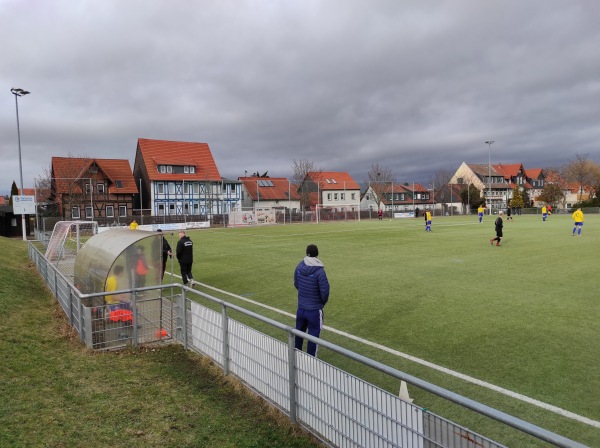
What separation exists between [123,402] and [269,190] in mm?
73647

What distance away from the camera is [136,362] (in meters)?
6.84

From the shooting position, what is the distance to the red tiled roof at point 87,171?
54622 millimetres

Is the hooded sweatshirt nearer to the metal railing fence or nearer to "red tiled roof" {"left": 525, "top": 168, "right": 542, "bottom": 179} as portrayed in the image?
the metal railing fence

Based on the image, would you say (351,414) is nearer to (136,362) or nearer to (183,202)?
(136,362)

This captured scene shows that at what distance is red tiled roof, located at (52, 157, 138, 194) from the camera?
54.6 meters

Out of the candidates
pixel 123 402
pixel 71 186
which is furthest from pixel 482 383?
pixel 71 186

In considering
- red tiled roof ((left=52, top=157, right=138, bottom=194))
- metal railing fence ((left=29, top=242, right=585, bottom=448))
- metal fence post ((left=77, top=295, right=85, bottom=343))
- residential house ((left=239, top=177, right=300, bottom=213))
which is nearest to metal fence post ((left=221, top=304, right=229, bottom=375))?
metal railing fence ((left=29, top=242, right=585, bottom=448))

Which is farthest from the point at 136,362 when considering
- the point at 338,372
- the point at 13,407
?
the point at 338,372

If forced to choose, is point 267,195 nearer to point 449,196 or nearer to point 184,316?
point 449,196

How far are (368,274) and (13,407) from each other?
11.1 metres

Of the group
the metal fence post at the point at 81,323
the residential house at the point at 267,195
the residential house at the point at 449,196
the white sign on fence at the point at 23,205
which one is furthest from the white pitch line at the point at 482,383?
the residential house at the point at 449,196

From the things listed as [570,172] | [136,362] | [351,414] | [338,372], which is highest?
[570,172]

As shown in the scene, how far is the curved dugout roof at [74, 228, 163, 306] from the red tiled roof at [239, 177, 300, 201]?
6723cm

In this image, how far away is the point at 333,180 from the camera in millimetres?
87375
